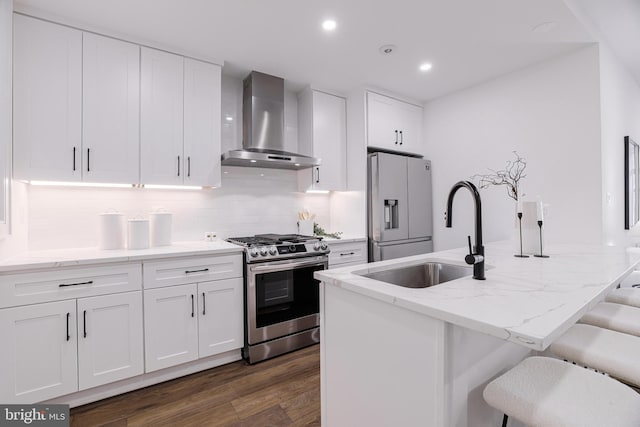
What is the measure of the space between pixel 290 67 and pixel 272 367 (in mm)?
2689

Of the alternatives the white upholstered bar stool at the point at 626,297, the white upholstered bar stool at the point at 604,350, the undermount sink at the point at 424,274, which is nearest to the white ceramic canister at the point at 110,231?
the undermount sink at the point at 424,274

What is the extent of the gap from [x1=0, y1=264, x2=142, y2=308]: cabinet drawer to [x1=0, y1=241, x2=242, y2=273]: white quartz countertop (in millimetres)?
52

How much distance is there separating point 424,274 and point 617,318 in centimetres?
91

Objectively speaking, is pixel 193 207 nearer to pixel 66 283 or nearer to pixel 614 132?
pixel 66 283

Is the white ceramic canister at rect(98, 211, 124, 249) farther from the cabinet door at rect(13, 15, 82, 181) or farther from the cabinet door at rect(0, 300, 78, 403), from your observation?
the cabinet door at rect(0, 300, 78, 403)

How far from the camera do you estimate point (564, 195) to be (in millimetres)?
2643

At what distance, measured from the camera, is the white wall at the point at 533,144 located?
252 cm

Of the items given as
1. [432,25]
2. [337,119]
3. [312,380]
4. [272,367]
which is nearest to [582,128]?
[432,25]

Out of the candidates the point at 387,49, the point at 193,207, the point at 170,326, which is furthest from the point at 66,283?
the point at 387,49

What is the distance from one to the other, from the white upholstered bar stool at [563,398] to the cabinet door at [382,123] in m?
2.70

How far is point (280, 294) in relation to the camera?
8.70 ft

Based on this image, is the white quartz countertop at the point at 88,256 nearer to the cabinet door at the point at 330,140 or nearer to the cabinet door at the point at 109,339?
the cabinet door at the point at 109,339

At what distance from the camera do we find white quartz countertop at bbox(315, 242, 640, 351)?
2.55 feet

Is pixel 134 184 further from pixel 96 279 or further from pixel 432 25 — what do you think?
pixel 432 25
